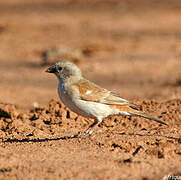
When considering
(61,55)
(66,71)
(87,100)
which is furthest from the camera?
(61,55)

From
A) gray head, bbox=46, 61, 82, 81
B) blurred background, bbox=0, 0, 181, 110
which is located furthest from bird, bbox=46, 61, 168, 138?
blurred background, bbox=0, 0, 181, 110

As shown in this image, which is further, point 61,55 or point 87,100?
point 61,55

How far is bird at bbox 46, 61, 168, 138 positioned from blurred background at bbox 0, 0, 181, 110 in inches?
120

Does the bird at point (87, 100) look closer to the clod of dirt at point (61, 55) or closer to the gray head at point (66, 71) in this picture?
the gray head at point (66, 71)

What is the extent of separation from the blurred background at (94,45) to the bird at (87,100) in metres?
3.06

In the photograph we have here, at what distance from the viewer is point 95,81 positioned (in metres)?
13.0

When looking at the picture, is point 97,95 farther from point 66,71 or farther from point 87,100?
point 66,71

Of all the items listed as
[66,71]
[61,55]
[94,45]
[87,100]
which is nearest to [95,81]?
[61,55]

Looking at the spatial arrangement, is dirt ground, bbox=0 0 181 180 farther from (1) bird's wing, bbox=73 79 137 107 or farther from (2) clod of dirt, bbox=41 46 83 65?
(1) bird's wing, bbox=73 79 137 107

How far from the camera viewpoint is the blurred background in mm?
12375

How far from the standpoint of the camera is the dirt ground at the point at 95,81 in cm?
604

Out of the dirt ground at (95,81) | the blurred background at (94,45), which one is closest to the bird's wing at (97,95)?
the dirt ground at (95,81)

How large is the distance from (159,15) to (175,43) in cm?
510

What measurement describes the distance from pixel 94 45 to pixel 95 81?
4.45m
